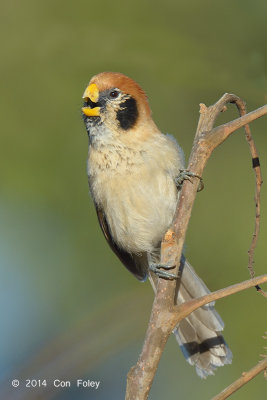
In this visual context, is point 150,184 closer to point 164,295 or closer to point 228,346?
point 228,346

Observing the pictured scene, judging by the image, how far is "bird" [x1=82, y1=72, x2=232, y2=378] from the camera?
124 inches

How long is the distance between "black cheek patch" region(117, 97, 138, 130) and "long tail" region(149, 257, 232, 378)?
0.80m

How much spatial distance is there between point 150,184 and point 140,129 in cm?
31

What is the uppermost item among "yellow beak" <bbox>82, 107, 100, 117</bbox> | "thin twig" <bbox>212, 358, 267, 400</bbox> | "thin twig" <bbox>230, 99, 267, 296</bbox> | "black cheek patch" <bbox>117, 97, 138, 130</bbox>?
"yellow beak" <bbox>82, 107, 100, 117</bbox>

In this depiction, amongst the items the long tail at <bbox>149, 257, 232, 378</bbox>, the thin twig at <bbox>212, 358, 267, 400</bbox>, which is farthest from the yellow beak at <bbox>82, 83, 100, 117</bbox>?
the thin twig at <bbox>212, 358, 267, 400</bbox>

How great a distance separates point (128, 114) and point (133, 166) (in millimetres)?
321

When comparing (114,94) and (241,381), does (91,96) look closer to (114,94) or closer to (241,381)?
(114,94)

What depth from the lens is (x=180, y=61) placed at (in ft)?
10.6

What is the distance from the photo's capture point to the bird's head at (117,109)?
10.5 ft

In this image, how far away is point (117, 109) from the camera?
330 centimetres

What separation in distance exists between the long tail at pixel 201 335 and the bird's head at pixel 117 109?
0.80 meters

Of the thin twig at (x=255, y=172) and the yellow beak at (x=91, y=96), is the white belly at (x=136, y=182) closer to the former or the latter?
the yellow beak at (x=91, y=96)

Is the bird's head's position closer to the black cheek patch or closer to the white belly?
the black cheek patch

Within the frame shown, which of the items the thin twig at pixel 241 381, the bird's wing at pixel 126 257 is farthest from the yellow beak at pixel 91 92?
the thin twig at pixel 241 381
